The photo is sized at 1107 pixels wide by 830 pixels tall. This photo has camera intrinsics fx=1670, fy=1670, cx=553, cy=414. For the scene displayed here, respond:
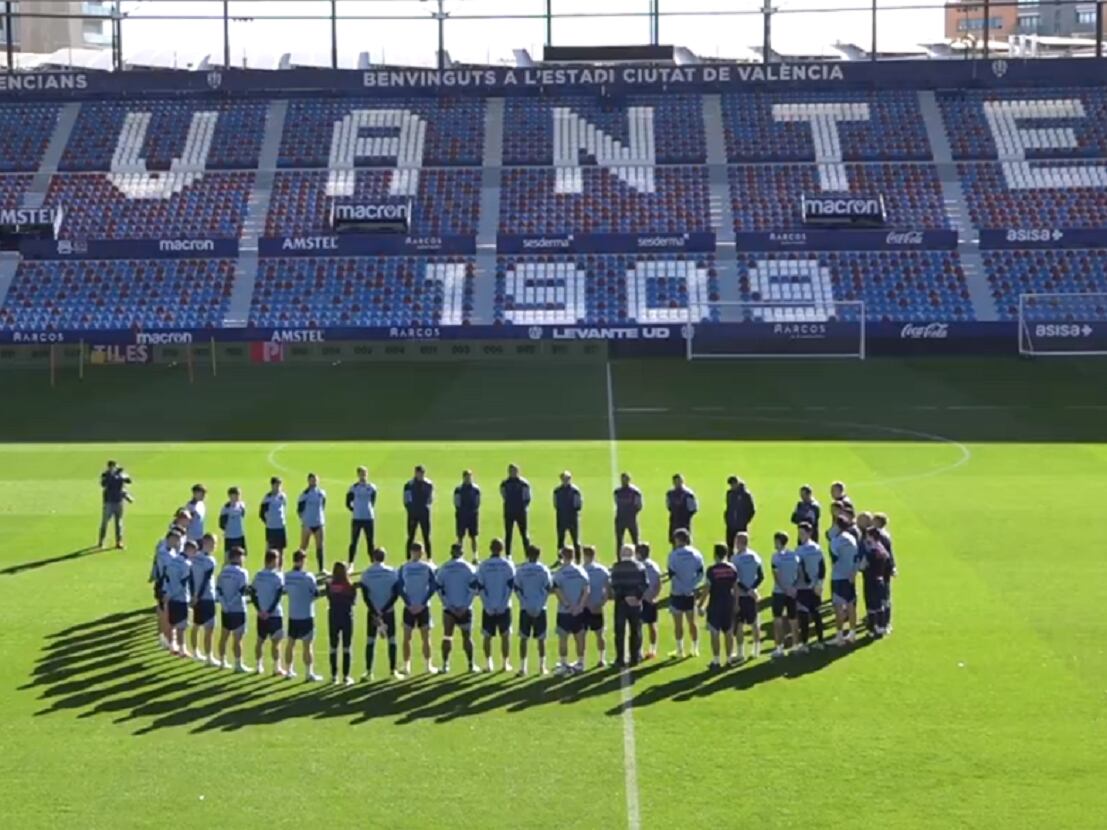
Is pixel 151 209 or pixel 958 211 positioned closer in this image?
pixel 958 211

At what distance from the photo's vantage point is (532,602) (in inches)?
718

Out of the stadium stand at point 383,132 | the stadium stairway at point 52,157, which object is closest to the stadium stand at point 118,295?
the stadium stairway at point 52,157

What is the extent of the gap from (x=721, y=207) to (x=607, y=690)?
41.5 metres

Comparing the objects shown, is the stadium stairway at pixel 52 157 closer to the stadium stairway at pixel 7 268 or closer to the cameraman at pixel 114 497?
the stadium stairway at pixel 7 268

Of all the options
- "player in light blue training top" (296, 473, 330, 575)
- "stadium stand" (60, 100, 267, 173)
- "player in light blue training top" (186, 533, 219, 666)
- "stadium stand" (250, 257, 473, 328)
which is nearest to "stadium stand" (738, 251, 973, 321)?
"stadium stand" (250, 257, 473, 328)

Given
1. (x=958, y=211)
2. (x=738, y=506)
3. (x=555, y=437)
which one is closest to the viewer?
(x=738, y=506)

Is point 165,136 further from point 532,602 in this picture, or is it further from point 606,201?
point 532,602

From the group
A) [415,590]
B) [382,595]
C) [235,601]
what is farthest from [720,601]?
[235,601]

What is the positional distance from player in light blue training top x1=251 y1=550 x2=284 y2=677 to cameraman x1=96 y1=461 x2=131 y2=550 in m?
7.06

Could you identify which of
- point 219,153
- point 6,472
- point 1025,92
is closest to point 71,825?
point 6,472

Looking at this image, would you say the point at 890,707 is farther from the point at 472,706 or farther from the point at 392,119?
the point at 392,119

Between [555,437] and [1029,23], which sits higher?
[1029,23]

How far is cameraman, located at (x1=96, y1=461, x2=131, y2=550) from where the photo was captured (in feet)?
81.0

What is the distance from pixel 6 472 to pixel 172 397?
39.2ft
